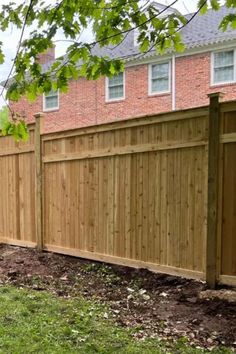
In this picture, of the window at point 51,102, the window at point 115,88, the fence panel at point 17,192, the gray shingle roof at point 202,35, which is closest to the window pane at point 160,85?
the gray shingle roof at point 202,35

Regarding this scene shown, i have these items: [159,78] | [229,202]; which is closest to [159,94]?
[159,78]

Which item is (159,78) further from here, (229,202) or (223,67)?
(229,202)

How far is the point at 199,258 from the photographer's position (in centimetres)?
444

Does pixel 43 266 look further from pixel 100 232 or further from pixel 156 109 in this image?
pixel 156 109

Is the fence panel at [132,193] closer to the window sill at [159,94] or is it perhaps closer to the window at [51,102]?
the window sill at [159,94]

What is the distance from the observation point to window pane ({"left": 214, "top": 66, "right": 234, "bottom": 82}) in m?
11.7

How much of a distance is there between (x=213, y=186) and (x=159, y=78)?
9.50 meters

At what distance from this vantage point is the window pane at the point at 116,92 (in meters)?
13.9

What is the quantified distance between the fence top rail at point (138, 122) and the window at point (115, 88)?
26.0ft

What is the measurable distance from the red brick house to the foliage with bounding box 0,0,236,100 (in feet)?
26.6

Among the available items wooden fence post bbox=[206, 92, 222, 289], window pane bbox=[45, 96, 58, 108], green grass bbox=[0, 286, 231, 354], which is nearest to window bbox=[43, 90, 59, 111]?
window pane bbox=[45, 96, 58, 108]

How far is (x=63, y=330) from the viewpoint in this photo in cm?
340

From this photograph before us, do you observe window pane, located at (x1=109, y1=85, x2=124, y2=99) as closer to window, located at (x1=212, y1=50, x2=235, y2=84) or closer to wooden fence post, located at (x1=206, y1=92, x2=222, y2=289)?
window, located at (x1=212, y1=50, x2=235, y2=84)

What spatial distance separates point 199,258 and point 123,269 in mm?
1114
